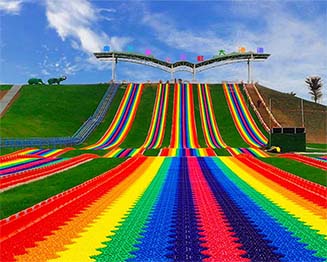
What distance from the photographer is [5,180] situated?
11.4 meters

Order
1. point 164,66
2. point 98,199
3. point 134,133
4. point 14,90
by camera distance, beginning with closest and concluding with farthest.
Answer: point 98,199, point 134,133, point 14,90, point 164,66

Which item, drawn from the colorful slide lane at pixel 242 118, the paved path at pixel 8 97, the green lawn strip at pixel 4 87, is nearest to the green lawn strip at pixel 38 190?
the colorful slide lane at pixel 242 118

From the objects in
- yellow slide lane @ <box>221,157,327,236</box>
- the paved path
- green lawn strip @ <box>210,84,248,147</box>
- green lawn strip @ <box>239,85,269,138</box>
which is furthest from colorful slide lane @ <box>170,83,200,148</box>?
the paved path

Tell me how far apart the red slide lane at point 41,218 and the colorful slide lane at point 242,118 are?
22.3 metres

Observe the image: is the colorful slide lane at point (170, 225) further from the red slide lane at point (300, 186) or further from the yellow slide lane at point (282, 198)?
the red slide lane at point (300, 186)

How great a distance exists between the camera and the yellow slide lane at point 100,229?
4695mm

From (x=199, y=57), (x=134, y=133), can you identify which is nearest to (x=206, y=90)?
(x=199, y=57)

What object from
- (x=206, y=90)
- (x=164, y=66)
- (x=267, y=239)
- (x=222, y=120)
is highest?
(x=164, y=66)

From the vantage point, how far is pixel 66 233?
568 cm

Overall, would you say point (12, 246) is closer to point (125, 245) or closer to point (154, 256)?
point (125, 245)

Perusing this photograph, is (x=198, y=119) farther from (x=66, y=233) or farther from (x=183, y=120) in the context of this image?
(x=66, y=233)

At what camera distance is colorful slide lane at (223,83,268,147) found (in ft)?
105

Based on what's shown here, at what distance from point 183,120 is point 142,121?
14.2ft

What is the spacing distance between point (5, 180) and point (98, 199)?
4416 mm
